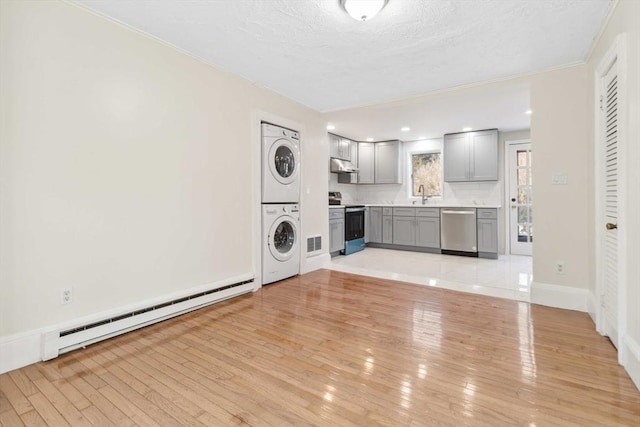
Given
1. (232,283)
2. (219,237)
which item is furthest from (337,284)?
(219,237)

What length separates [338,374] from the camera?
5.79 ft

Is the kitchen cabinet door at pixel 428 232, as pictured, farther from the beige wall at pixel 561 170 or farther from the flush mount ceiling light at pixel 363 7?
the flush mount ceiling light at pixel 363 7

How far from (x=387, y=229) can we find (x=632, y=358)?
15.2ft

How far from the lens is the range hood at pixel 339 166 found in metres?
5.92

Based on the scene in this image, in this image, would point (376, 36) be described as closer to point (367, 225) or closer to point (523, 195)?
point (367, 225)

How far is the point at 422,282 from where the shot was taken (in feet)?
12.2

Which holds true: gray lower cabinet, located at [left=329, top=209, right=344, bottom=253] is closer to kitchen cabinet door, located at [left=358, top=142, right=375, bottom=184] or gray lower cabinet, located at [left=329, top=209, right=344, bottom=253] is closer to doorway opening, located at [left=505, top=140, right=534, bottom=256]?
kitchen cabinet door, located at [left=358, top=142, right=375, bottom=184]

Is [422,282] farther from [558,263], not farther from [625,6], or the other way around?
[625,6]

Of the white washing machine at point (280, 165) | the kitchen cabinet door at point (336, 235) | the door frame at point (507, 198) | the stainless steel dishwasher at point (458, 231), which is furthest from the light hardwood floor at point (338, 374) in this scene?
the door frame at point (507, 198)

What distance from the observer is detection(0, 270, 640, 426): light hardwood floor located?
143 centimetres

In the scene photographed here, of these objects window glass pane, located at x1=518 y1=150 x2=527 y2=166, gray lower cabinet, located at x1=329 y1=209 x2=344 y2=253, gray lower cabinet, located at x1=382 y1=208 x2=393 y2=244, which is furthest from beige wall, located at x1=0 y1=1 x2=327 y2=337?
window glass pane, located at x1=518 y1=150 x2=527 y2=166

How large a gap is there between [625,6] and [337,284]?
3.27 m

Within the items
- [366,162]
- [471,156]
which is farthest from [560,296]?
[366,162]

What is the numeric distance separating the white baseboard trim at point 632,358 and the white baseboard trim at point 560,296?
1.17 m
